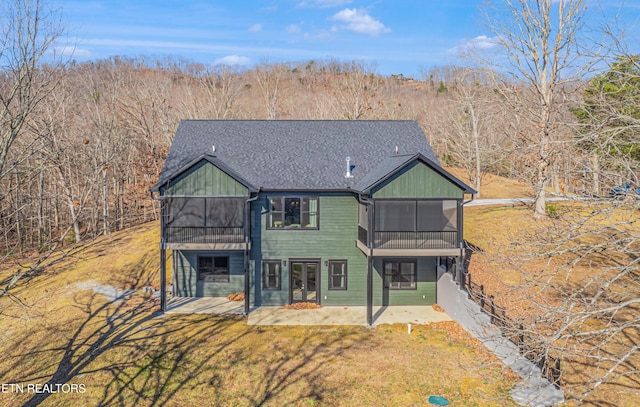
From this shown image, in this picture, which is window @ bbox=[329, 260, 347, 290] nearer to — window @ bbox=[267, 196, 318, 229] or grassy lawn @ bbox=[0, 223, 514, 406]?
window @ bbox=[267, 196, 318, 229]

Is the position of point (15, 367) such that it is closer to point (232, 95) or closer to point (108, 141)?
point (108, 141)

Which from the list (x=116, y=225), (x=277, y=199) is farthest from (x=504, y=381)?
(x=116, y=225)

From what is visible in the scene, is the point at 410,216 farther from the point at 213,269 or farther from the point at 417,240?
the point at 213,269

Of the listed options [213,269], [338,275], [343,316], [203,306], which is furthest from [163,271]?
[343,316]

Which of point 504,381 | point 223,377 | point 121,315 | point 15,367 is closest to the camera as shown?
point 504,381

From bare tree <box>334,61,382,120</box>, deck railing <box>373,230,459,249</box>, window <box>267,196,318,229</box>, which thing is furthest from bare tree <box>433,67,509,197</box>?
window <box>267,196,318,229</box>

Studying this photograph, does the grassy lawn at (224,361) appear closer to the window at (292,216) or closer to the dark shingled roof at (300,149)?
the window at (292,216)

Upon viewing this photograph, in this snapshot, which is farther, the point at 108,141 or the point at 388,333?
the point at 108,141
